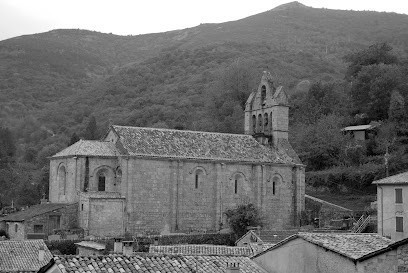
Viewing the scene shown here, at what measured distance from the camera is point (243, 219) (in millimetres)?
51125

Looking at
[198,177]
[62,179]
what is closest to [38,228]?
[62,179]

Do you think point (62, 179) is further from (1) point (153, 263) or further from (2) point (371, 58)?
(2) point (371, 58)

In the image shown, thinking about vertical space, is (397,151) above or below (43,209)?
above

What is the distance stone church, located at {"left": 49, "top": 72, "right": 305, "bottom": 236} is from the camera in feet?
162

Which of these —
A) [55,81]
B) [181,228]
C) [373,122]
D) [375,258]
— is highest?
[55,81]

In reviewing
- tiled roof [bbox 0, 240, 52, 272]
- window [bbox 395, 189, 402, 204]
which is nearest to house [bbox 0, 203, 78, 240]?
tiled roof [bbox 0, 240, 52, 272]

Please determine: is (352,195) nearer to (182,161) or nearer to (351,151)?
(351,151)

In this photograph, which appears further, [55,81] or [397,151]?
[55,81]

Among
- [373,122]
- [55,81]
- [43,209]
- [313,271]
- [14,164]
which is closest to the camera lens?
[313,271]

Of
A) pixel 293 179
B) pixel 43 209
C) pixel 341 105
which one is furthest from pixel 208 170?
pixel 341 105

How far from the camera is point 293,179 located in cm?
5797

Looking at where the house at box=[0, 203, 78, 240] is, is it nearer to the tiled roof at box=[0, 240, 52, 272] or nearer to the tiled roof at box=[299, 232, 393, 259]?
the tiled roof at box=[0, 240, 52, 272]

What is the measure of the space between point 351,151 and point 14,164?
50117mm

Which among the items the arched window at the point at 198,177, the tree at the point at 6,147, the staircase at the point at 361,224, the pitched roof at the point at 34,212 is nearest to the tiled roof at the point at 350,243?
the staircase at the point at 361,224
